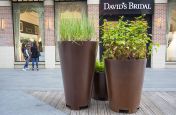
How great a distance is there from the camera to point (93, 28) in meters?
5.78

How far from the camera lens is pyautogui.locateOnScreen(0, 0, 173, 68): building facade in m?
14.4

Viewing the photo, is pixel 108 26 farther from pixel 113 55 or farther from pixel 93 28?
pixel 113 55

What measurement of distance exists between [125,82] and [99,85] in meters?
1.30

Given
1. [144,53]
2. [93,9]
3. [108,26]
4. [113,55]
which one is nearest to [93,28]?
[108,26]

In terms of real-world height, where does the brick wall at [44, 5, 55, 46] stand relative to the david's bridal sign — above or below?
below

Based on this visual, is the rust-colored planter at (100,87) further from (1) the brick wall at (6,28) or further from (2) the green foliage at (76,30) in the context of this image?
(1) the brick wall at (6,28)

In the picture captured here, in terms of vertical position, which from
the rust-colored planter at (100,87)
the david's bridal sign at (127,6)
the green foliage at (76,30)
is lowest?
the rust-colored planter at (100,87)

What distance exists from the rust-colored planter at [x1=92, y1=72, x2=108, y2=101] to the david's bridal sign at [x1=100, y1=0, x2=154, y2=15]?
8.57 meters

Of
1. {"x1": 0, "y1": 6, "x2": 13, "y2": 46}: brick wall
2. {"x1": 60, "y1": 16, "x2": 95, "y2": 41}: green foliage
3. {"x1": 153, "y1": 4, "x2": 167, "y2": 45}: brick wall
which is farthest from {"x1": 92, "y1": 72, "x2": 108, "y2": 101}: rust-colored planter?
{"x1": 0, "y1": 6, "x2": 13, "y2": 46}: brick wall

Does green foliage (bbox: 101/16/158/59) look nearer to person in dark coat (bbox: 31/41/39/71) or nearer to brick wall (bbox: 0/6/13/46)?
person in dark coat (bbox: 31/41/39/71)

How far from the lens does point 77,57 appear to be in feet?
18.1

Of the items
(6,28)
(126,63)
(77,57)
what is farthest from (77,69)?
(6,28)

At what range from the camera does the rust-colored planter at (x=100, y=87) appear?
648 centimetres

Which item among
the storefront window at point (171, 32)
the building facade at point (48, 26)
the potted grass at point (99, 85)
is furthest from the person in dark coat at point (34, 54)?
the potted grass at point (99, 85)
